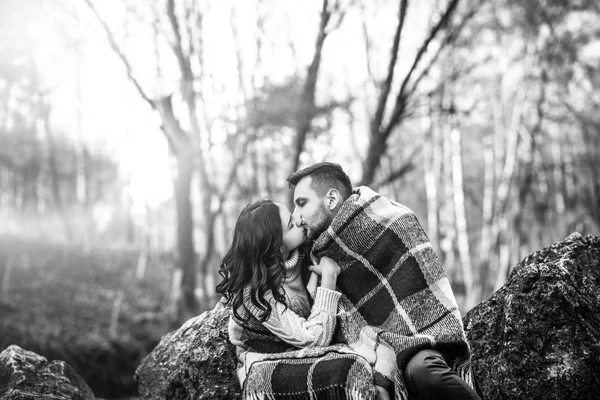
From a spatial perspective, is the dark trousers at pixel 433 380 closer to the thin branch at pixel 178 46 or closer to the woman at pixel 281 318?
the woman at pixel 281 318

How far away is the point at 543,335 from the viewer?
311 cm

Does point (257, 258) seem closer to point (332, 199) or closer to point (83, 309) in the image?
point (332, 199)

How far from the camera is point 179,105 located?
10273 mm

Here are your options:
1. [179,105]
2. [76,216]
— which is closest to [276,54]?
[179,105]

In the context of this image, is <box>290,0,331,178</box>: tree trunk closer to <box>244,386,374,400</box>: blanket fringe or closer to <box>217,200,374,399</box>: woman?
<box>217,200,374,399</box>: woman

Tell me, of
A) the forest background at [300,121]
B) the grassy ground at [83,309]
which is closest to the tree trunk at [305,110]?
the forest background at [300,121]

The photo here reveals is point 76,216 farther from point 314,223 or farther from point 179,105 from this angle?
point 314,223

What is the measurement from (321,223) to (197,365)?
124 cm

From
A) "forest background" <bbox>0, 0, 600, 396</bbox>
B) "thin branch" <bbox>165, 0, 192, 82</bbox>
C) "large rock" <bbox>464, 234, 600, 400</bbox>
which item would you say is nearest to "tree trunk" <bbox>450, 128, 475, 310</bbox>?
"forest background" <bbox>0, 0, 600, 396</bbox>

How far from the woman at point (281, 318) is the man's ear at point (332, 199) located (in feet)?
0.74

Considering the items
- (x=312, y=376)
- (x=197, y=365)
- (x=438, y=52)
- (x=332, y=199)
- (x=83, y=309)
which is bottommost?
(x=83, y=309)

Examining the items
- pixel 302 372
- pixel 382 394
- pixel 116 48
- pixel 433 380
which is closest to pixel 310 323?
pixel 302 372

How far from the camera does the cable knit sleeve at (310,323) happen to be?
282 cm

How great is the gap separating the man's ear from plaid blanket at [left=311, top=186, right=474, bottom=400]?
3.9 inches
